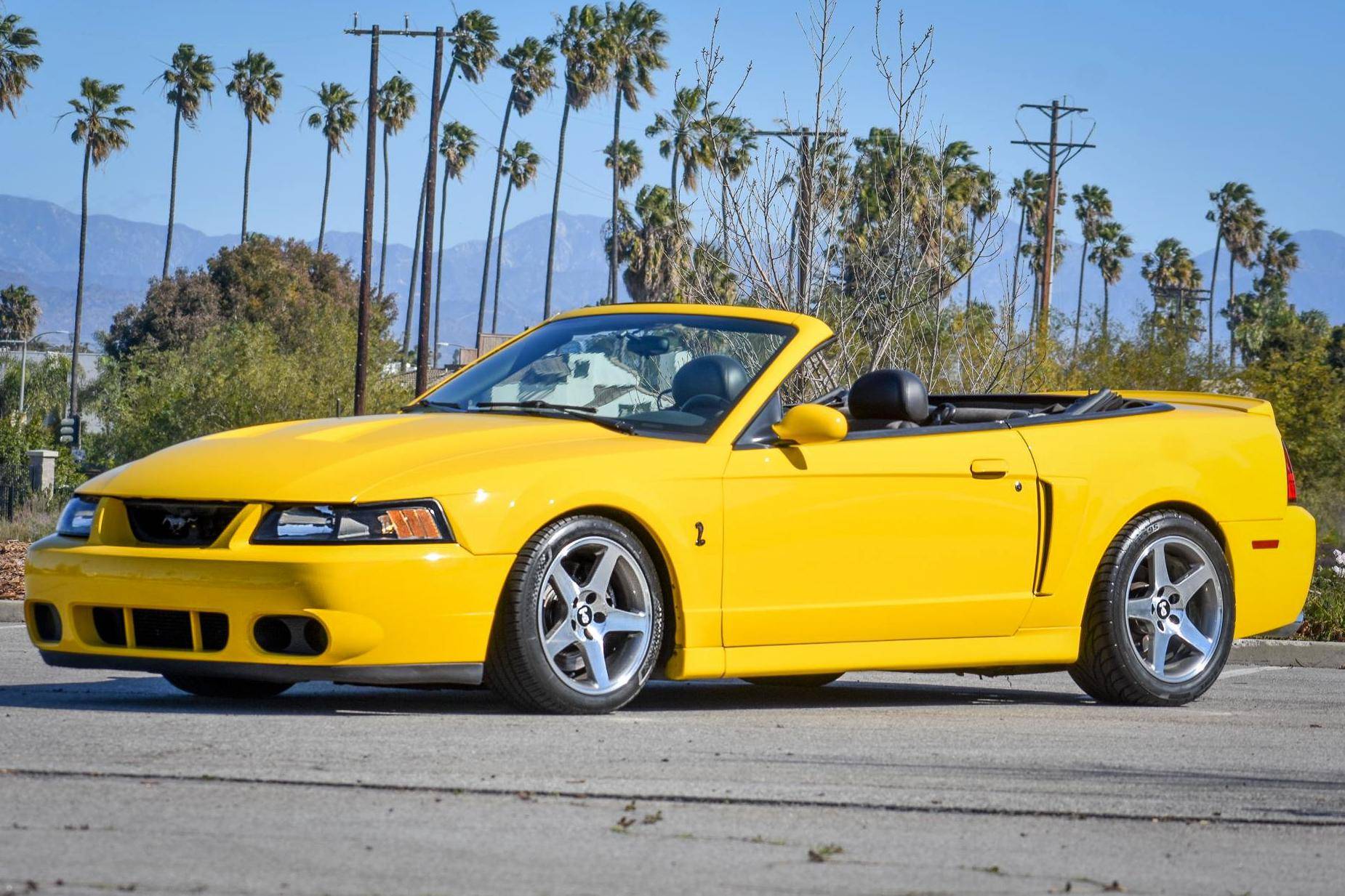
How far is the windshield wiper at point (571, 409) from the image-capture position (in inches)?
274

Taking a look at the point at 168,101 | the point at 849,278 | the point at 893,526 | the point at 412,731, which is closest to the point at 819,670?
the point at 893,526

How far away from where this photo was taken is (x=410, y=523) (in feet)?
20.1

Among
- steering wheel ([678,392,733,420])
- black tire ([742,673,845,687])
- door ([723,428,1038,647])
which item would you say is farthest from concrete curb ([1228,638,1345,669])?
steering wheel ([678,392,733,420])

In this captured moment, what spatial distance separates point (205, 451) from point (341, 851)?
286 centimetres

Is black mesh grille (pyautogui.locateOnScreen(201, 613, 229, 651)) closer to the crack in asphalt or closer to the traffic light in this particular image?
the crack in asphalt

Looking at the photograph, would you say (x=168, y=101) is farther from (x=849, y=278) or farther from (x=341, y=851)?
(x=341, y=851)

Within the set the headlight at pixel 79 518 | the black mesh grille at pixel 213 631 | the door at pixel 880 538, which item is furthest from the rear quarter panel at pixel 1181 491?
the headlight at pixel 79 518

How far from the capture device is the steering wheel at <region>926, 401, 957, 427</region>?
317 inches

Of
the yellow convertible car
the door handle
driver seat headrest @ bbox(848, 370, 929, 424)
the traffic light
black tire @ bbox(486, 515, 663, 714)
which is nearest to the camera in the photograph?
the yellow convertible car

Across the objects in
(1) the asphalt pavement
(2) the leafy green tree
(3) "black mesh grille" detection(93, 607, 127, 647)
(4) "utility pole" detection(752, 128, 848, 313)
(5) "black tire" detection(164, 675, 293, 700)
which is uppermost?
(2) the leafy green tree

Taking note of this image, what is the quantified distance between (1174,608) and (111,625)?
14.1ft

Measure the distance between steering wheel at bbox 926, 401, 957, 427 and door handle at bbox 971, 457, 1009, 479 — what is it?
0.47 meters

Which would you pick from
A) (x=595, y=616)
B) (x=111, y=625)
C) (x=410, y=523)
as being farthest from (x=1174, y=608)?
(x=111, y=625)

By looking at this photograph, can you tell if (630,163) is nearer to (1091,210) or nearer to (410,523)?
(1091,210)
